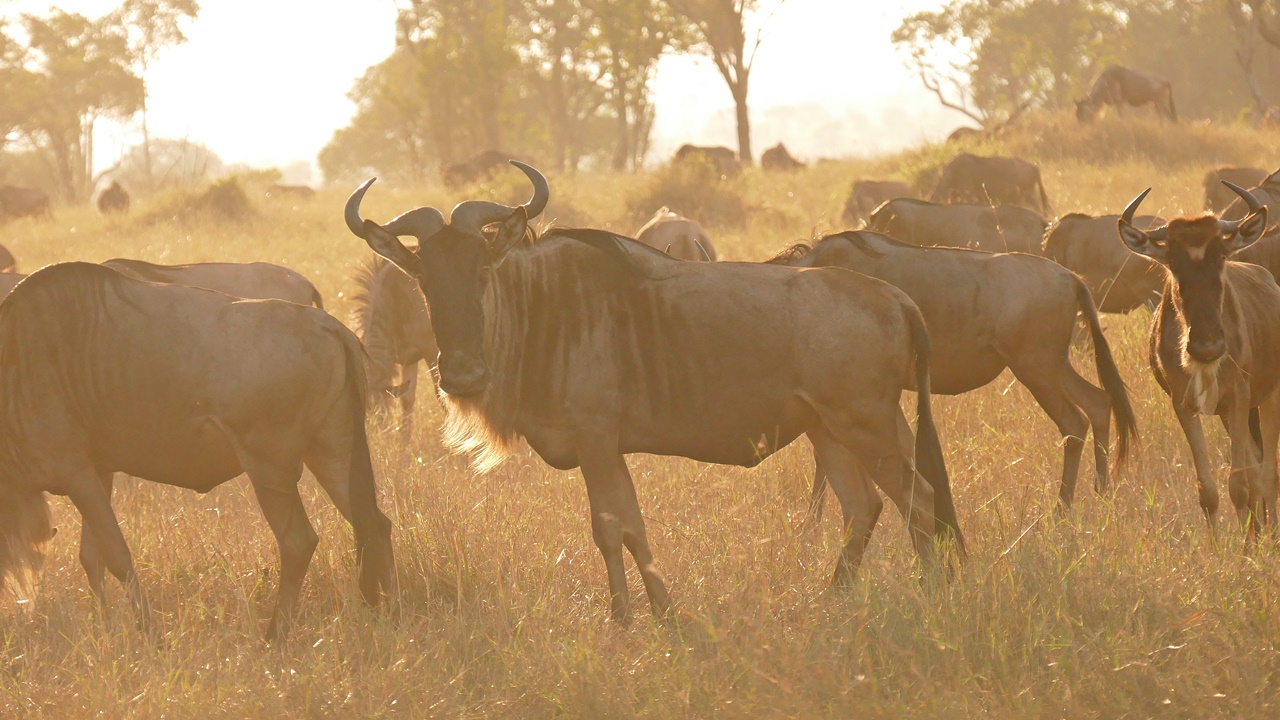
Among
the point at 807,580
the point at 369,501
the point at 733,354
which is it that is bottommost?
the point at 807,580

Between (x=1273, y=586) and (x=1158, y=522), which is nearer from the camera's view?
(x=1273, y=586)

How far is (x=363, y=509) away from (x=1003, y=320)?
3.06m

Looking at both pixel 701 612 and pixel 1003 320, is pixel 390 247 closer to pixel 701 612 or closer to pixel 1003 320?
pixel 701 612

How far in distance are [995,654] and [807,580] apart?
103cm

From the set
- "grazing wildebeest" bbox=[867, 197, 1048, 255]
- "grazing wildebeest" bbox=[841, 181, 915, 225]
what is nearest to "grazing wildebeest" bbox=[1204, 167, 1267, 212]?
"grazing wildebeest" bbox=[867, 197, 1048, 255]

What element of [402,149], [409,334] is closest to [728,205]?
[409,334]

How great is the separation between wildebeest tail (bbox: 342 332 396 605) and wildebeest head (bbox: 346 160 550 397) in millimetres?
520

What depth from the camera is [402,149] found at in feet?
176

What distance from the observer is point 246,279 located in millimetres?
7695

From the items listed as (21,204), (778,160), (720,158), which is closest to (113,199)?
(21,204)

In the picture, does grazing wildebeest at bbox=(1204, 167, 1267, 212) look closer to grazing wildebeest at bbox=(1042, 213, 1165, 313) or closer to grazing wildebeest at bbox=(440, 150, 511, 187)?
grazing wildebeest at bbox=(1042, 213, 1165, 313)

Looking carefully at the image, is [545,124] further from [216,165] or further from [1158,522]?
[216,165]

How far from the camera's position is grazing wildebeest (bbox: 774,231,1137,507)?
18.7 ft

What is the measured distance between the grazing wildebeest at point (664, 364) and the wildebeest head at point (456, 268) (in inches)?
0.5
